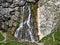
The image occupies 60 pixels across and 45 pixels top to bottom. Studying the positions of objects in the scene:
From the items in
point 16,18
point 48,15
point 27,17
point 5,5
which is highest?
point 5,5

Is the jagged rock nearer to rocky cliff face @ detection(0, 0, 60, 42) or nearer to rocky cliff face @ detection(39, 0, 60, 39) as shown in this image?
rocky cliff face @ detection(0, 0, 60, 42)

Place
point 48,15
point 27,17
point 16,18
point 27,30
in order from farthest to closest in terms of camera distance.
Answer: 1. point 16,18
2. point 27,17
3. point 27,30
4. point 48,15

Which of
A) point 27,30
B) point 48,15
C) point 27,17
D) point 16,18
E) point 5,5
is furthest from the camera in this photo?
point 5,5

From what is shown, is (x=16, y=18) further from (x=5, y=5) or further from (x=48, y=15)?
(x=48, y=15)

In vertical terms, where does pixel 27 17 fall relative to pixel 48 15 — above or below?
below

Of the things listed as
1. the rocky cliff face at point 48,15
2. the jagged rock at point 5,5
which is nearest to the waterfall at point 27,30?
the rocky cliff face at point 48,15

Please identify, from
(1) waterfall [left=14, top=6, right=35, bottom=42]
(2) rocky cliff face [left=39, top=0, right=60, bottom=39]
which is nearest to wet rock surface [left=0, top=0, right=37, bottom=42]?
(1) waterfall [left=14, top=6, right=35, bottom=42]

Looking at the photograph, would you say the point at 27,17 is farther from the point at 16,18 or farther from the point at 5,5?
the point at 5,5

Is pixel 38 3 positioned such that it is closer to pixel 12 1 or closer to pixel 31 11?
pixel 31 11

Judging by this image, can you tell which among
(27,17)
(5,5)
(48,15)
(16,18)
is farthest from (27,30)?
(5,5)

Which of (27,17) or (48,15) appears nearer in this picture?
(48,15)

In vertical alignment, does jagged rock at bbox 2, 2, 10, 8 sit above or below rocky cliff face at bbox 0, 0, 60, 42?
above

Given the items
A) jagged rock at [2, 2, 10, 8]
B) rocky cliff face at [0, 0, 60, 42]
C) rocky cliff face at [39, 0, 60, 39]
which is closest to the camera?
rocky cliff face at [39, 0, 60, 39]

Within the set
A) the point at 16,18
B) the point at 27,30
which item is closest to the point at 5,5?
the point at 16,18
